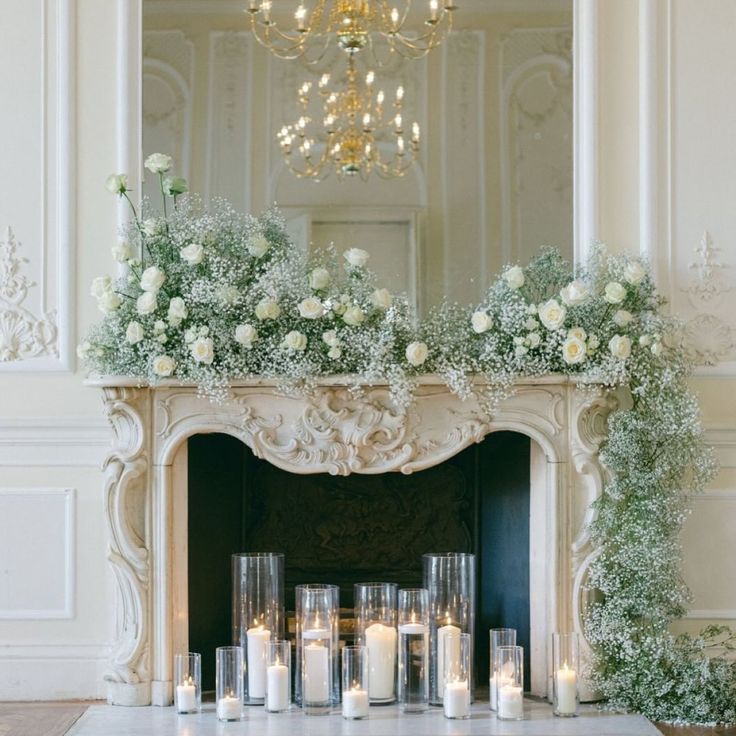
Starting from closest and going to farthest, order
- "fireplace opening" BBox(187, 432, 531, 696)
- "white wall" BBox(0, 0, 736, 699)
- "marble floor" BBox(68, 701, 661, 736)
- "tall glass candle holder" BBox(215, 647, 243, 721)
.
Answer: "marble floor" BBox(68, 701, 661, 736), "tall glass candle holder" BBox(215, 647, 243, 721), "white wall" BBox(0, 0, 736, 699), "fireplace opening" BBox(187, 432, 531, 696)

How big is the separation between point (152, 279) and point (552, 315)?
4.44 feet

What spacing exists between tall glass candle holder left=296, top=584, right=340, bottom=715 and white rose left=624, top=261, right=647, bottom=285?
1495mm

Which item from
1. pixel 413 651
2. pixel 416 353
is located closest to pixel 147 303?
pixel 416 353

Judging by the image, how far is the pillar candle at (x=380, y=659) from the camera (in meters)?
4.06

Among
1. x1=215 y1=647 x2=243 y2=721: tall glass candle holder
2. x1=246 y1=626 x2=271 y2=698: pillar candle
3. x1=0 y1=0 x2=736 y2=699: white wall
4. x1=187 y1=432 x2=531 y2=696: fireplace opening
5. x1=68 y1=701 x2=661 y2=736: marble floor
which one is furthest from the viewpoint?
x1=187 y1=432 x2=531 y2=696: fireplace opening

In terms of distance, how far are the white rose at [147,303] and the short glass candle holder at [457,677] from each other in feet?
4.96

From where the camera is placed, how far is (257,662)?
4105 millimetres

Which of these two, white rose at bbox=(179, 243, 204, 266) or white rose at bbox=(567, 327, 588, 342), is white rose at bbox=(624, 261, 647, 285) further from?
white rose at bbox=(179, 243, 204, 266)

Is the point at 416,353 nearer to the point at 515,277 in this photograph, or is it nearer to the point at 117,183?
the point at 515,277

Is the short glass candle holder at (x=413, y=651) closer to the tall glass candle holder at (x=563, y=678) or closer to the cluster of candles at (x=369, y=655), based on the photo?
the cluster of candles at (x=369, y=655)

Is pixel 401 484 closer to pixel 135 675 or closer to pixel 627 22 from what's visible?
pixel 135 675

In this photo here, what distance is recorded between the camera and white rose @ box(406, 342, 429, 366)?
3934 millimetres

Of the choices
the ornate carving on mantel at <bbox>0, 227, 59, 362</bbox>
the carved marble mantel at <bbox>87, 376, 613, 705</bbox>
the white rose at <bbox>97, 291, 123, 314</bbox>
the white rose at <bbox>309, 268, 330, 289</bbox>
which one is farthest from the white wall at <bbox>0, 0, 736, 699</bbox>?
the white rose at <bbox>309, 268, 330, 289</bbox>

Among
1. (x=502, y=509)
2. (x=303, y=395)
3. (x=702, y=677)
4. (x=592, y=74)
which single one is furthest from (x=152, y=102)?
(x=702, y=677)
